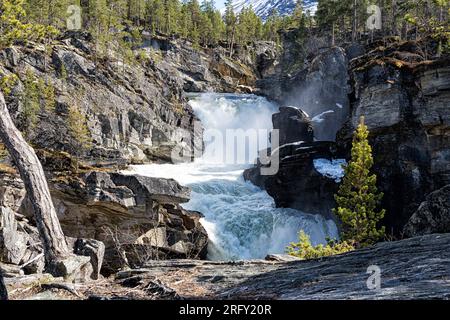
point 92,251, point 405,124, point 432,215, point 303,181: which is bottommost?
point 92,251

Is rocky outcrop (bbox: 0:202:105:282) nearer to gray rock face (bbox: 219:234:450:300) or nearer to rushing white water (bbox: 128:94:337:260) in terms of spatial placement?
gray rock face (bbox: 219:234:450:300)

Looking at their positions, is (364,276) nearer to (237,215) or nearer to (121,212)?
(121,212)

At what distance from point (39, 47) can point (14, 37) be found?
51.4 metres

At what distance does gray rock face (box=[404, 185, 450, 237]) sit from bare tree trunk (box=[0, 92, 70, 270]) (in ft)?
47.2

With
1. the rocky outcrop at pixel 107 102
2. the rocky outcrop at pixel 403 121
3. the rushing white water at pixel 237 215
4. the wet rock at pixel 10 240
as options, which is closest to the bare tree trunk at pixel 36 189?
the wet rock at pixel 10 240

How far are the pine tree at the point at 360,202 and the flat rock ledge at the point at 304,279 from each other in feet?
58.8

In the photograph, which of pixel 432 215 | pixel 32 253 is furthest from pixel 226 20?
pixel 432 215

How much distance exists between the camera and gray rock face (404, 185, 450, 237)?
666 inches

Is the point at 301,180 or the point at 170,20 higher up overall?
the point at 170,20

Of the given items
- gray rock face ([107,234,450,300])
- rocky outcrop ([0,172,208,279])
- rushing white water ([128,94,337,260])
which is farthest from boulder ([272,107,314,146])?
gray rock face ([107,234,450,300])

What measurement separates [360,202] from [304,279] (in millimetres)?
23084

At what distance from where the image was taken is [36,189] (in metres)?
9.08

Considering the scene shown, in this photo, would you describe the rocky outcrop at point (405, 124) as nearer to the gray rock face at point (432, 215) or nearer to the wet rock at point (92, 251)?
the gray rock face at point (432, 215)

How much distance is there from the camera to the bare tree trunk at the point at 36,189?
8938 mm
